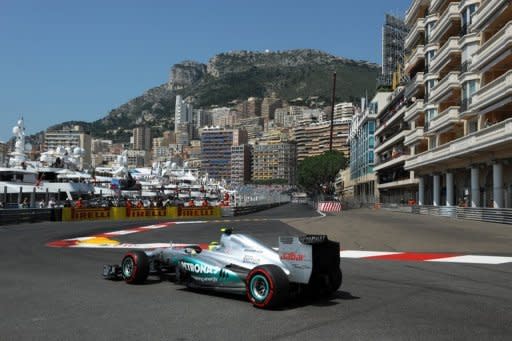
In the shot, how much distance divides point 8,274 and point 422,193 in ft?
175

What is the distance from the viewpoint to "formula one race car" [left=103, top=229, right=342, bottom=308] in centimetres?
755

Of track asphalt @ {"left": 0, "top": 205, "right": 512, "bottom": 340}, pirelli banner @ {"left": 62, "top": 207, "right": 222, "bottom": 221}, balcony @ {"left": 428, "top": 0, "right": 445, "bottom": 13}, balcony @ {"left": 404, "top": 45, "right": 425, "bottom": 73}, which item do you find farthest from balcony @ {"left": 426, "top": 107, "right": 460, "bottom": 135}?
track asphalt @ {"left": 0, "top": 205, "right": 512, "bottom": 340}

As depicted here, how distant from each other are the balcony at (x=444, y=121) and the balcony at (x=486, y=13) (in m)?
7.05

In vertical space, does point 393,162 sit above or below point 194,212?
above

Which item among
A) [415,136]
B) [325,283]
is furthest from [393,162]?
[325,283]

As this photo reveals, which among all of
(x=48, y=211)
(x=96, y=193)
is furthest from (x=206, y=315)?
(x=96, y=193)

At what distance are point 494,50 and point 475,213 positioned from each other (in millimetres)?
10314

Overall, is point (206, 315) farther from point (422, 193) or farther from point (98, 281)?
point (422, 193)

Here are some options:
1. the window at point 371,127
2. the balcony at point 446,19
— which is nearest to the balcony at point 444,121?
the balcony at point 446,19

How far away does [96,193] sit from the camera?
220 ft

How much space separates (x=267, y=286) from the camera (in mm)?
7500

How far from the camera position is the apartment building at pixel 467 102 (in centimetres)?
3459

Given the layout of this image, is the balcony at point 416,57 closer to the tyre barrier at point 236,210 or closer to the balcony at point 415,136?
the balcony at point 415,136

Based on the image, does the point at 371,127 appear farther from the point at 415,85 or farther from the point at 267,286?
the point at 267,286
